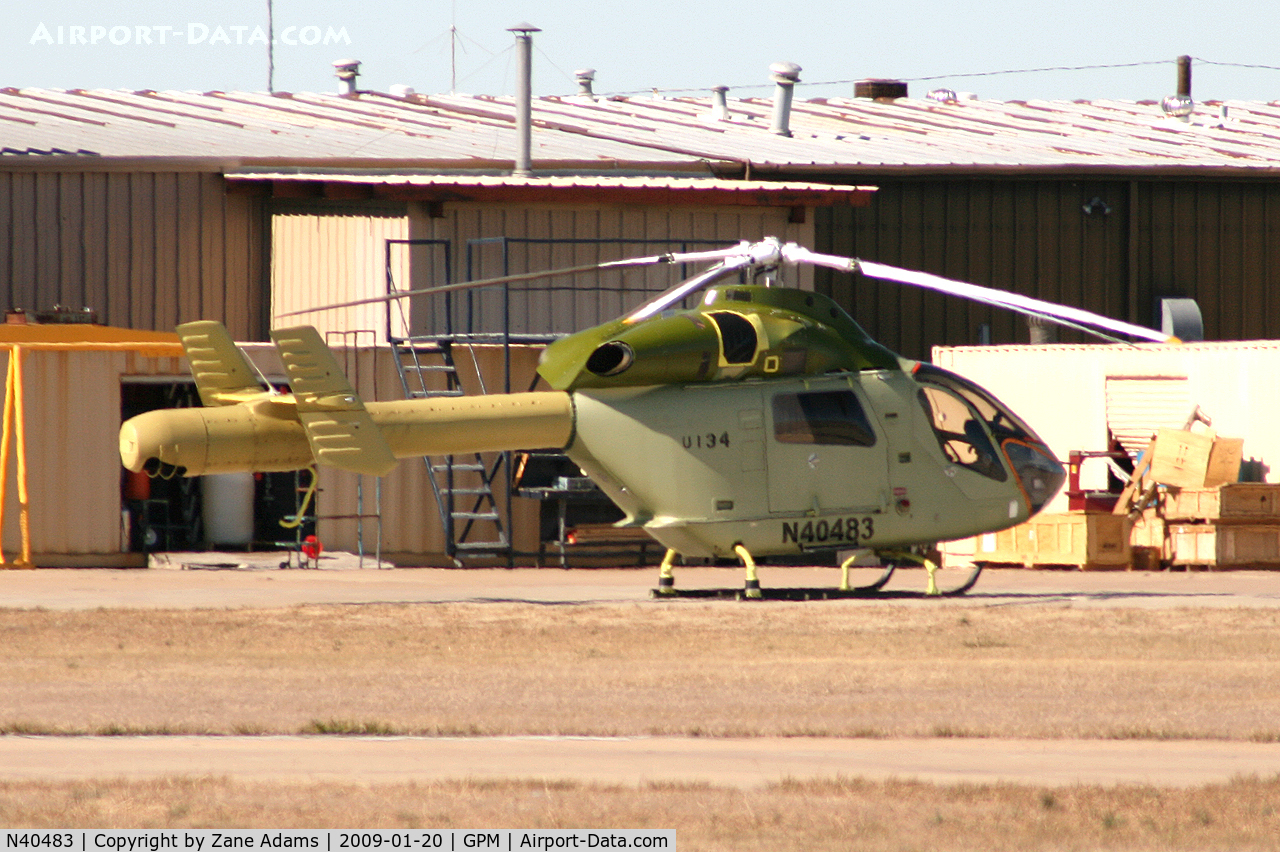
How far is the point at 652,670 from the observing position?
1520cm

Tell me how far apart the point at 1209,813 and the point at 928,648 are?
293 inches

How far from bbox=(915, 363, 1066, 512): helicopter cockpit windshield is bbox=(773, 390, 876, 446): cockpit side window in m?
0.81

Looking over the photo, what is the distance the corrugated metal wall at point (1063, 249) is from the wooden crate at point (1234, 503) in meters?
10.1

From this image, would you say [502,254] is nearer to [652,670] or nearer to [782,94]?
[782,94]

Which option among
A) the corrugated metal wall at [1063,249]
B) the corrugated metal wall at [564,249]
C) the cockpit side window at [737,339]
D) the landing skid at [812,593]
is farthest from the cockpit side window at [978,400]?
the corrugated metal wall at [1063,249]

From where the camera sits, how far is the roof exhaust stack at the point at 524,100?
31.4 meters

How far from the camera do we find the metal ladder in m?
26.5

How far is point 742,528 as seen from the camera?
20.8 metres

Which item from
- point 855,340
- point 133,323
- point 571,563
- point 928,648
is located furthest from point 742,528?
point 133,323

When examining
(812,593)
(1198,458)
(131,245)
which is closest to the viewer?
(812,593)

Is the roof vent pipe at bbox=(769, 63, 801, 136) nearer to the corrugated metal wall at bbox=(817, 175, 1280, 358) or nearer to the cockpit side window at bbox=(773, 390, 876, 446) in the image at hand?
the corrugated metal wall at bbox=(817, 175, 1280, 358)

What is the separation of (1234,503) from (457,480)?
1104 centimetres
